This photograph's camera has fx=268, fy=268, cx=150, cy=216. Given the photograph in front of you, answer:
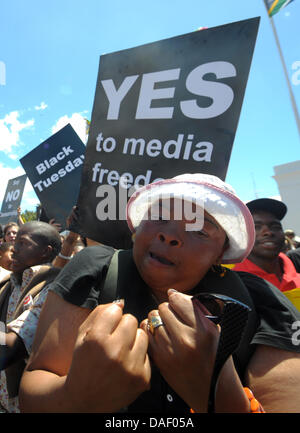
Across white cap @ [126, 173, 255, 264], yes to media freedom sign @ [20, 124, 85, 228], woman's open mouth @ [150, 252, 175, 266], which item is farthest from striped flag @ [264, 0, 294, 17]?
Result: woman's open mouth @ [150, 252, 175, 266]

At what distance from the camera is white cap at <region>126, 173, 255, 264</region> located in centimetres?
109

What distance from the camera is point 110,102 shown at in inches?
75.2

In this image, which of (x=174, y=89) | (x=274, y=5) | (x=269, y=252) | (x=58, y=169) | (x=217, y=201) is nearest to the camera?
(x=217, y=201)

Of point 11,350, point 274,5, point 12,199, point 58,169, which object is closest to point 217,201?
point 11,350

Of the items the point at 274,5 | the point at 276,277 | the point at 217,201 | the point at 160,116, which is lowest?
the point at 276,277

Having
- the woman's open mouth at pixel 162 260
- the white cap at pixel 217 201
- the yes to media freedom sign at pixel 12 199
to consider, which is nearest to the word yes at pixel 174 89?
the white cap at pixel 217 201

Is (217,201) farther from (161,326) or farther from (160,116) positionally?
(160,116)

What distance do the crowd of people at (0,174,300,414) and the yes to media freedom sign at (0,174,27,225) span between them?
13.7 ft

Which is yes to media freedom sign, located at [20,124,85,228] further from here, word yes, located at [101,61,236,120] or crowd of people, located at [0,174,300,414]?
crowd of people, located at [0,174,300,414]

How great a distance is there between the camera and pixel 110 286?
961mm

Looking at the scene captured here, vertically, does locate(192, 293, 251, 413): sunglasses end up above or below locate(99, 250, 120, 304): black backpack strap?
below

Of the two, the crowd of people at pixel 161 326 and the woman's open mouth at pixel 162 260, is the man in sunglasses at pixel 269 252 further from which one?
the woman's open mouth at pixel 162 260

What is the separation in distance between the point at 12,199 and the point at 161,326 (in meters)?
5.50

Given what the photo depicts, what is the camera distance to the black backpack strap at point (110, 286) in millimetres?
942
